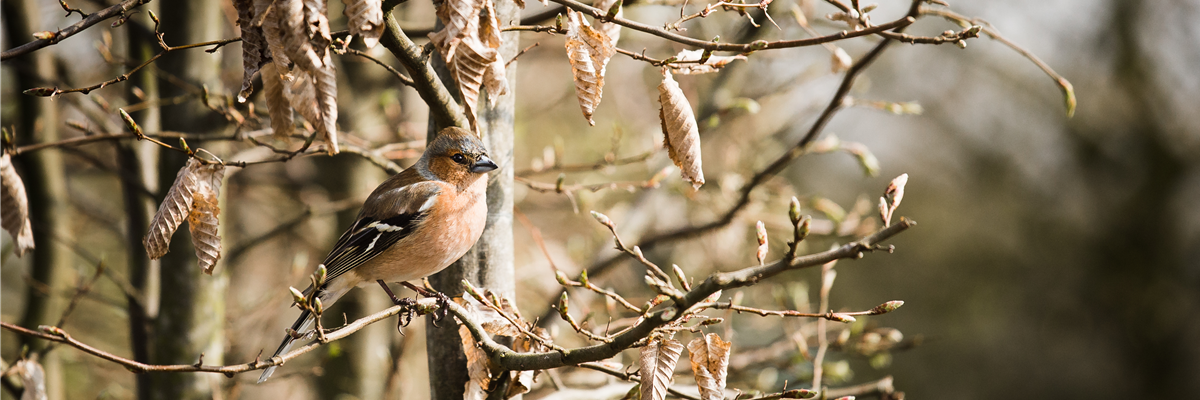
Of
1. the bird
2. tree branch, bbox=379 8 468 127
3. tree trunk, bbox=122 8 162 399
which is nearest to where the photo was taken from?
tree branch, bbox=379 8 468 127

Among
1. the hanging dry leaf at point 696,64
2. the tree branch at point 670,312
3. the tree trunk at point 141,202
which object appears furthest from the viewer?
the tree trunk at point 141,202

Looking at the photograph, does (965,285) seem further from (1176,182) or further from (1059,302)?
(1176,182)

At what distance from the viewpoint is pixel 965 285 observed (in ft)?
42.8

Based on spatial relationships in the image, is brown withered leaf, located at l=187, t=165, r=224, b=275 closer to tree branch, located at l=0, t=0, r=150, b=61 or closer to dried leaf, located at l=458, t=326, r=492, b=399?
tree branch, located at l=0, t=0, r=150, b=61

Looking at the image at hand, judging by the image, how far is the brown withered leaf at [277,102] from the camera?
1687 millimetres

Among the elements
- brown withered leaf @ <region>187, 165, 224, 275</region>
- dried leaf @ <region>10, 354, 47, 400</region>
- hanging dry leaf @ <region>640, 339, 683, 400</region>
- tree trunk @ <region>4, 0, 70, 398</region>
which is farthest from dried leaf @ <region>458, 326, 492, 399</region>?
tree trunk @ <region>4, 0, 70, 398</region>

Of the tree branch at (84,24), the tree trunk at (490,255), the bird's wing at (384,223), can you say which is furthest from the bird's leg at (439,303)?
the tree branch at (84,24)

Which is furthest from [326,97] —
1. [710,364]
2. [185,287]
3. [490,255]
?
[185,287]

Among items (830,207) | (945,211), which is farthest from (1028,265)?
(830,207)

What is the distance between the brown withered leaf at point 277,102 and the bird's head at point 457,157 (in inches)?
31.3

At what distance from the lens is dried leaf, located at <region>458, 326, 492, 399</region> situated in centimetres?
233

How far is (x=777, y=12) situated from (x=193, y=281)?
389 cm

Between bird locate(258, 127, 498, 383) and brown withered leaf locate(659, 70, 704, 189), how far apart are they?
921 mm

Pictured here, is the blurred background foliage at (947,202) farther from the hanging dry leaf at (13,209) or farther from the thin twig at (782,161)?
the hanging dry leaf at (13,209)
